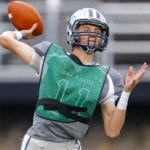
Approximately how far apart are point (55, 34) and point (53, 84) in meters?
5.28

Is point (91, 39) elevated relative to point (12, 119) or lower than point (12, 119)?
elevated

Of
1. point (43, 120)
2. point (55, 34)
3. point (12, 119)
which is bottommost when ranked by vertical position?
point (12, 119)

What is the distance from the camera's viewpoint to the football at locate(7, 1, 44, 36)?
6.98 m

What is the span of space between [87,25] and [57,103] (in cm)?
52

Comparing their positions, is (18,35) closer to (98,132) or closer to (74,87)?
(74,87)

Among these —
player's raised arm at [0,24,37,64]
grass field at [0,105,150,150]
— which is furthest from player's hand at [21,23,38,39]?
grass field at [0,105,150,150]

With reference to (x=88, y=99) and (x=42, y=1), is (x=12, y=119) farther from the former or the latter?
(x=88, y=99)

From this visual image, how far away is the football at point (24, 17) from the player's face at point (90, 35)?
1.37 feet

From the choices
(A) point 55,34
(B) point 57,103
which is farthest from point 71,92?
(A) point 55,34

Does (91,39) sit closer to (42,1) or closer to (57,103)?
(57,103)

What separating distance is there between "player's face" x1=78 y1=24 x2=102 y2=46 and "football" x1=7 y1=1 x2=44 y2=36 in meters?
0.42

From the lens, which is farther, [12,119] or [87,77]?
[12,119]

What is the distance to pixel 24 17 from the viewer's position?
6.97m

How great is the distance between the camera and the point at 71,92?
6.64 metres
